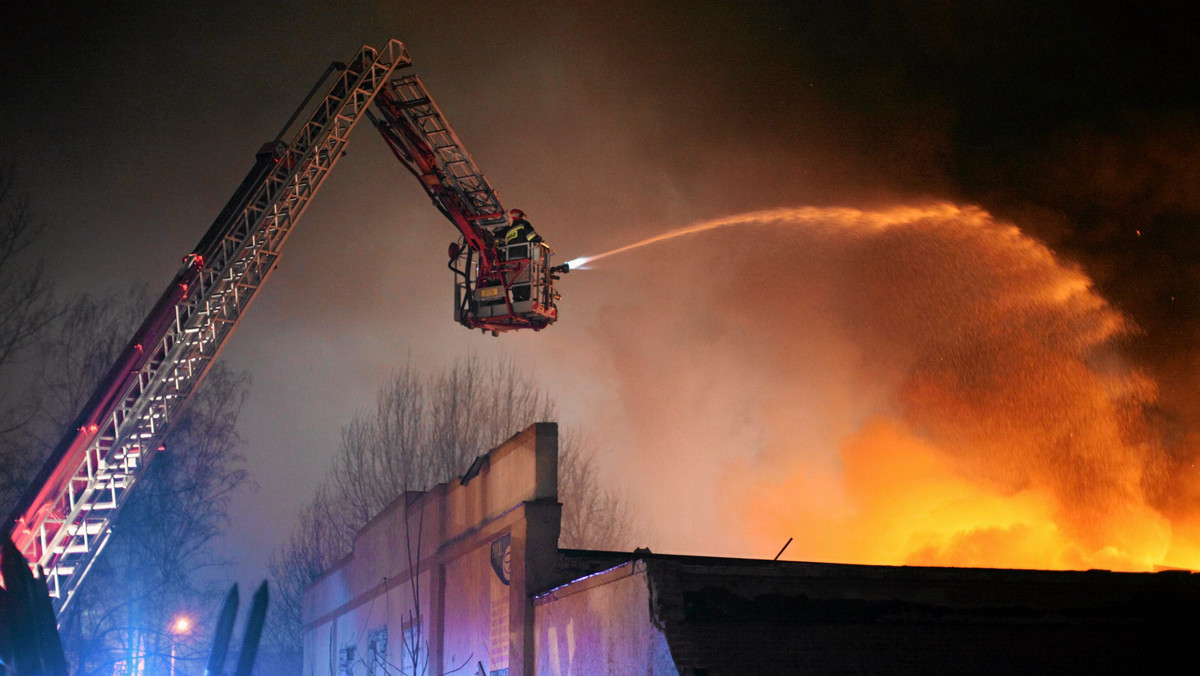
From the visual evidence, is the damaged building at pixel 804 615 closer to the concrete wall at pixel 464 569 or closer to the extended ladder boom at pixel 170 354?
the concrete wall at pixel 464 569

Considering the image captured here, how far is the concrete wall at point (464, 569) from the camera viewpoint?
509 inches

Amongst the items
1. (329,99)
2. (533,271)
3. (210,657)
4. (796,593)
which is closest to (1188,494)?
(533,271)

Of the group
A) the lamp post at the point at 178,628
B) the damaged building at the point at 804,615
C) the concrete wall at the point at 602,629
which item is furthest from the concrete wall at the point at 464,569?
the lamp post at the point at 178,628

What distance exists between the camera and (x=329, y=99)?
1620 cm

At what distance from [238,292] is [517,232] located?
5.12 metres

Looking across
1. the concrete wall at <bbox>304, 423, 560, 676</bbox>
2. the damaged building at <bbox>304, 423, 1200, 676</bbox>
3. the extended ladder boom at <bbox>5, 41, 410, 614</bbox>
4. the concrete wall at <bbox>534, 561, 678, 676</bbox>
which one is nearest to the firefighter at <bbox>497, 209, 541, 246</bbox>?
the extended ladder boom at <bbox>5, 41, 410, 614</bbox>

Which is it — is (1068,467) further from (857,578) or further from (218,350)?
(218,350)

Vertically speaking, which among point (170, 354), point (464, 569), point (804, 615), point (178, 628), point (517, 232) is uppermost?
point (517, 232)

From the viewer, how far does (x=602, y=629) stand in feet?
33.7

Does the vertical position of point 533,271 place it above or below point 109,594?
above

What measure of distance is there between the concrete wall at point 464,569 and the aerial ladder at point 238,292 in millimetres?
3940

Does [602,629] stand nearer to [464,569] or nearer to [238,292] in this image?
[464,569]

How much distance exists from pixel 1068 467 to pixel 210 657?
1024 inches

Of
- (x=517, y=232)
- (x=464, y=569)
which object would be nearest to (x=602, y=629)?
(x=464, y=569)
